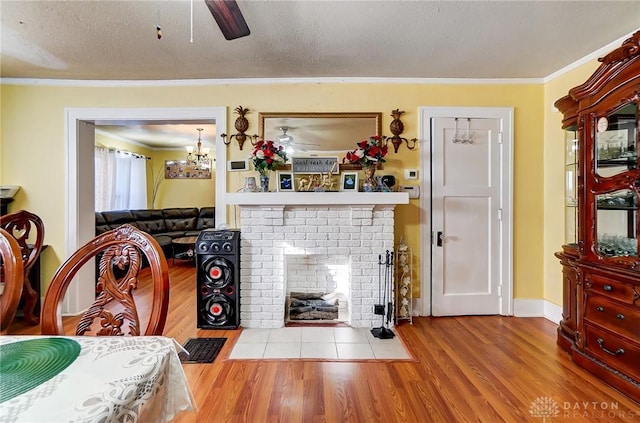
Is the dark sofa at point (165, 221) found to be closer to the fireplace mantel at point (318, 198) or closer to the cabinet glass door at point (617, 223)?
the fireplace mantel at point (318, 198)

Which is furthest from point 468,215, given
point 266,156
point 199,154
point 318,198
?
point 199,154

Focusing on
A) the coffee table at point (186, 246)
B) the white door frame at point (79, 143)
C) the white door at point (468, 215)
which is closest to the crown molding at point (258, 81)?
the white door frame at point (79, 143)

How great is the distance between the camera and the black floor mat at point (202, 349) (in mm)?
Answer: 2265

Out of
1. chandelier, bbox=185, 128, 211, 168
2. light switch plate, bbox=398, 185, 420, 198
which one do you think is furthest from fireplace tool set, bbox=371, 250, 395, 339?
chandelier, bbox=185, 128, 211, 168

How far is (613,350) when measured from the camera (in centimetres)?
192

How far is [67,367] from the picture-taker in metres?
0.80

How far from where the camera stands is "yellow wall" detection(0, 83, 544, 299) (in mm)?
3066

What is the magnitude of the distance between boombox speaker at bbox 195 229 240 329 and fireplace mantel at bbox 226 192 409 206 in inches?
15.8

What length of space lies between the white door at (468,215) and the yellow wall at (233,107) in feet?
0.63

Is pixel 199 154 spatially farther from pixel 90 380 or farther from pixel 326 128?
pixel 90 380

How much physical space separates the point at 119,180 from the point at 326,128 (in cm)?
493

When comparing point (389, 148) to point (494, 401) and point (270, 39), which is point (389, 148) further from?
point (494, 401)

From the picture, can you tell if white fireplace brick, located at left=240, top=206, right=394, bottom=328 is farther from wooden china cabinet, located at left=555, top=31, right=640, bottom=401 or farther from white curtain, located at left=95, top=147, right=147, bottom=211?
white curtain, located at left=95, top=147, right=147, bottom=211

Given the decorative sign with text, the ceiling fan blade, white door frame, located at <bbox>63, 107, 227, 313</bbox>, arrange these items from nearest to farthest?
1. the ceiling fan blade
2. the decorative sign with text
3. white door frame, located at <bbox>63, 107, 227, 313</bbox>
